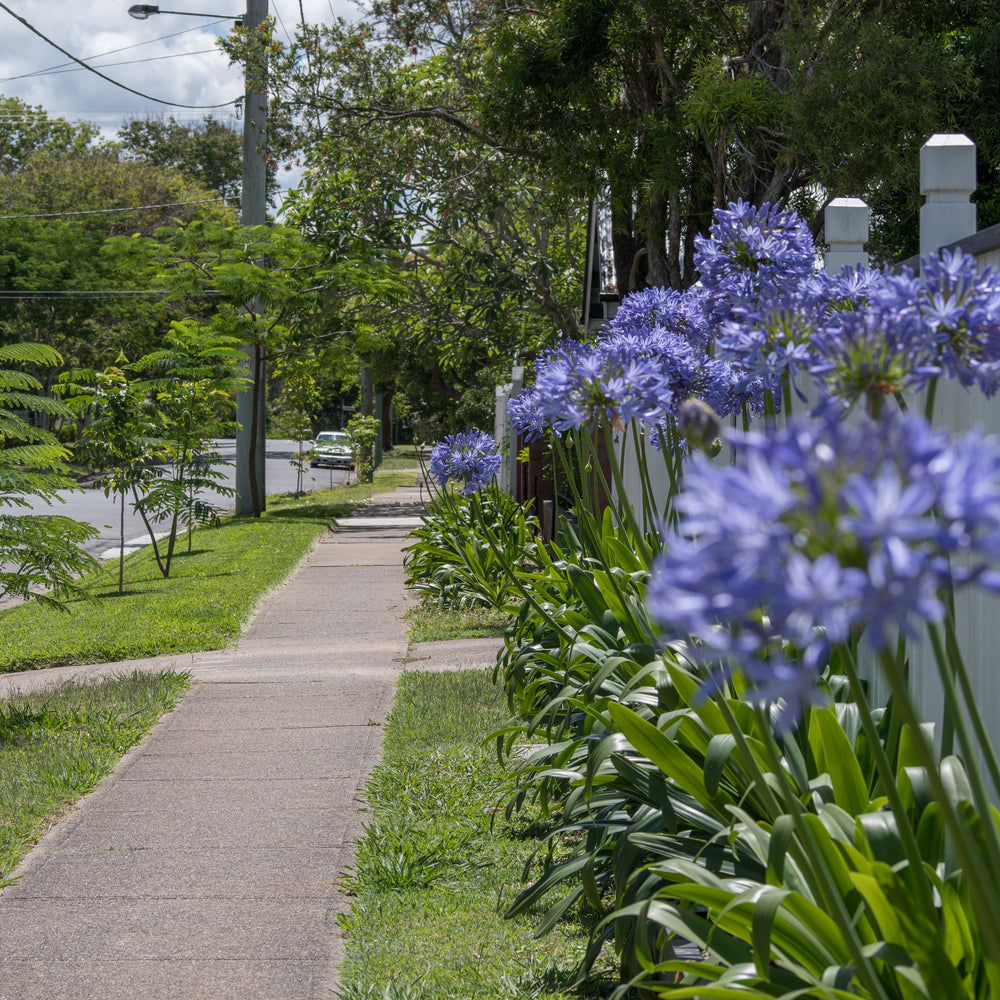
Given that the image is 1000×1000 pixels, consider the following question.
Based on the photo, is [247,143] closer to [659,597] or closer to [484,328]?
[484,328]

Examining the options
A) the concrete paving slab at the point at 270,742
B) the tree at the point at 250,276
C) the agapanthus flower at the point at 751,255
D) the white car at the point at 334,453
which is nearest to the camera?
the agapanthus flower at the point at 751,255

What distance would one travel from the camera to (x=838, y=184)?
925cm

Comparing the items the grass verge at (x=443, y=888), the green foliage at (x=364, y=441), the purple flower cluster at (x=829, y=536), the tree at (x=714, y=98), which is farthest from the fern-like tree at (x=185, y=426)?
the green foliage at (x=364, y=441)

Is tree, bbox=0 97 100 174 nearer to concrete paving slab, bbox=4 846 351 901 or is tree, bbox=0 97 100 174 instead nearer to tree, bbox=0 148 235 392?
tree, bbox=0 148 235 392

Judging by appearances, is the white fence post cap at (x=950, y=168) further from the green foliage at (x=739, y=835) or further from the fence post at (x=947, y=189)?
the green foliage at (x=739, y=835)

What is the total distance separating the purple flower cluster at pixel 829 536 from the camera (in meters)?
1.07

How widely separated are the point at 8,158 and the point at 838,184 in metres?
50.9

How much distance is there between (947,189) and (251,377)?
17.4 metres

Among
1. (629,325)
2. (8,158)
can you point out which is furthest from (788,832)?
(8,158)

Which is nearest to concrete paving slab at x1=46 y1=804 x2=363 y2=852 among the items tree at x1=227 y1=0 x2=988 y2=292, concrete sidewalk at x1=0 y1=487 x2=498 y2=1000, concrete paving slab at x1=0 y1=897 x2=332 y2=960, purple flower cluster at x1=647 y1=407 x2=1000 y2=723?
concrete sidewalk at x1=0 y1=487 x2=498 y2=1000

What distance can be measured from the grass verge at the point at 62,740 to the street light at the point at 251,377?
510 inches

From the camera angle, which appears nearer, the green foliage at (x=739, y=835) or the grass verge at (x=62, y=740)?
the green foliage at (x=739, y=835)

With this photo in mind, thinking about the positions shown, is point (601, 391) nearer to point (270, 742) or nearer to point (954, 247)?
point (954, 247)

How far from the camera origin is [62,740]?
19.5 feet
